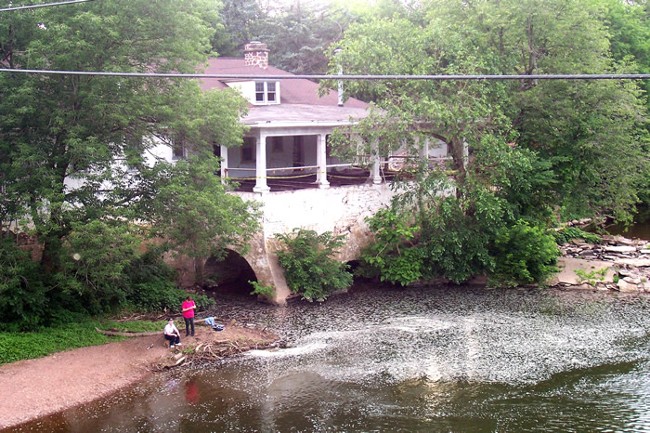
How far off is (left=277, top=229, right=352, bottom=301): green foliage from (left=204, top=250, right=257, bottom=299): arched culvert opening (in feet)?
6.25

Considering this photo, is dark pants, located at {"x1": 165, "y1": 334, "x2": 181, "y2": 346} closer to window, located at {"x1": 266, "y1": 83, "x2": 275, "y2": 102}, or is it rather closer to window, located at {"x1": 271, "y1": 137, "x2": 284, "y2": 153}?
window, located at {"x1": 271, "y1": 137, "x2": 284, "y2": 153}

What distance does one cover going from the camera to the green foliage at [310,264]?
2358 cm

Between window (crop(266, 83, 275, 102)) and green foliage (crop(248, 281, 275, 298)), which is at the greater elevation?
window (crop(266, 83, 275, 102))

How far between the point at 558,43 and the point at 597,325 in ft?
36.0

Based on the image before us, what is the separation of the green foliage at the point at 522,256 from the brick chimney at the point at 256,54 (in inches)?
513

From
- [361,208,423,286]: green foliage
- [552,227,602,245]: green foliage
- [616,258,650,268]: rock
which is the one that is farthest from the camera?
[552,227,602,245]: green foliage

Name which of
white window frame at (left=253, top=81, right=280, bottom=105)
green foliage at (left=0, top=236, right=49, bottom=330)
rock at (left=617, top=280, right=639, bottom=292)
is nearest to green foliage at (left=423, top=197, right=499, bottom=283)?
A: rock at (left=617, top=280, right=639, bottom=292)

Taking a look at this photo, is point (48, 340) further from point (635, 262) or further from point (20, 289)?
point (635, 262)

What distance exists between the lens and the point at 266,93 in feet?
100

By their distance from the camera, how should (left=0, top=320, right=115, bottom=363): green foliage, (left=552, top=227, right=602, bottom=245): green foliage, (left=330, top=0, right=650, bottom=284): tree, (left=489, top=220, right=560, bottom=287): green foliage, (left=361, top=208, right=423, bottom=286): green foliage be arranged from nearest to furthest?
(left=0, top=320, right=115, bottom=363): green foliage < (left=330, top=0, right=650, bottom=284): tree < (left=361, top=208, right=423, bottom=286): green foliage < (left=489, top=220, right=560, bottom=287): green foliage < (left=552, top=227, right=602, bottom=245): green foliage

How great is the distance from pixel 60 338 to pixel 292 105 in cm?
1576

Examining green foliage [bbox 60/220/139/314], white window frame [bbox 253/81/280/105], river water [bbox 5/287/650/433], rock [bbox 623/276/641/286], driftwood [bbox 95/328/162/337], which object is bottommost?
river water [bbox 5/287/650/433]

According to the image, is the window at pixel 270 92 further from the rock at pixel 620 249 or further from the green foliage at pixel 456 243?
the rock at pixel 620 249

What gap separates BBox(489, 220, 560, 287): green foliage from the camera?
2625cm
